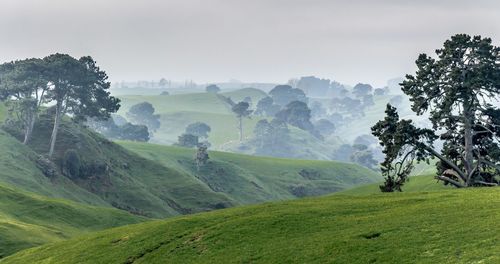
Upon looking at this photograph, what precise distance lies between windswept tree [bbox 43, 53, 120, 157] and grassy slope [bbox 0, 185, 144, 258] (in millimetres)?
50122

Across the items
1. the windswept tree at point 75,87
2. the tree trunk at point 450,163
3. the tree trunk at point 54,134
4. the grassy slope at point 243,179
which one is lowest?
the grassy slope at point 243,179

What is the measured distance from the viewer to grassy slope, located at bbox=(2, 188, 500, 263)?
28.9 meters

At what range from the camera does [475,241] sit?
28047 mm

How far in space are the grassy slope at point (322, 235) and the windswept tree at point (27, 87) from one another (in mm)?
90577

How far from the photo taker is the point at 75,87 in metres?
136

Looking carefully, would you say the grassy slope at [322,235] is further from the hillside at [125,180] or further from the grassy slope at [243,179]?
the grassy slope at [243,179]

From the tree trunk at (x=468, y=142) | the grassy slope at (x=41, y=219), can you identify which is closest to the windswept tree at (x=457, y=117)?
the tree trunk at (x=468, y=142)

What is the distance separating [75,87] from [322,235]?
115725 millimetres

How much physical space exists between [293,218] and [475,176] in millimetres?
29386

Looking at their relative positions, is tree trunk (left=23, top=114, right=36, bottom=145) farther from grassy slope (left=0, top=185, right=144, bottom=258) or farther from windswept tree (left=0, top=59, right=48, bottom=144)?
grassy slope (left=0, top=185, right=144, bottom=258)

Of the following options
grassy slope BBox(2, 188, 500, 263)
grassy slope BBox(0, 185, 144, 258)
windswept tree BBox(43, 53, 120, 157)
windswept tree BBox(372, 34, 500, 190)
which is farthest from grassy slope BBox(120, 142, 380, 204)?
grassy slope BBox(2, 188, 500, 263)

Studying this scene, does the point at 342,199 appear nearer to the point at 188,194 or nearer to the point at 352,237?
the point at 352,237

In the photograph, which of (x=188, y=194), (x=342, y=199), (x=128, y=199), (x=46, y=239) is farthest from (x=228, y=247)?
(x=188, y=194)

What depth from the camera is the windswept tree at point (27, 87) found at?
131 meters
